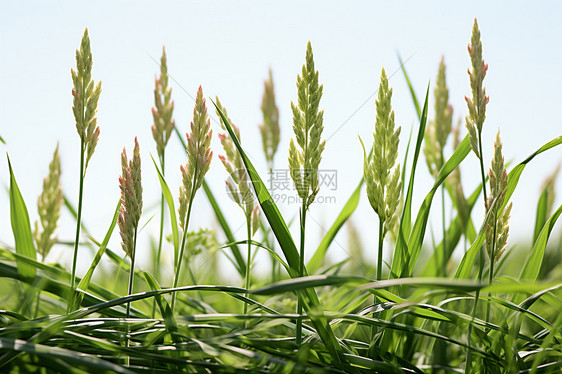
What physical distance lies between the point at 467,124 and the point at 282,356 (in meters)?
0.57

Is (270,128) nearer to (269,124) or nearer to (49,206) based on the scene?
(269,124)

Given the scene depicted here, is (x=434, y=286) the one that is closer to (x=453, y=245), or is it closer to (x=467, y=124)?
(x=467, y=124)

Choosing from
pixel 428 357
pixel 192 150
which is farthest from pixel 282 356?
pixel 428 357

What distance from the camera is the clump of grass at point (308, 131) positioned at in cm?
77

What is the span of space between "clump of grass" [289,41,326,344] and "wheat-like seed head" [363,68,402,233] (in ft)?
0.41

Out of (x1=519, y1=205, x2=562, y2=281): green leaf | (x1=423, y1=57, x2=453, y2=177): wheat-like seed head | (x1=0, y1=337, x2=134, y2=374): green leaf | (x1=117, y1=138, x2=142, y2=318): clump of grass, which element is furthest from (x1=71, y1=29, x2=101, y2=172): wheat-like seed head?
(x1=423, y1=57, x2=453, y2=177): wheat-like seed head

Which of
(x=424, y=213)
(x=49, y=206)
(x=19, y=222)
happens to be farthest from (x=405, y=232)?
(x=49, y=206)

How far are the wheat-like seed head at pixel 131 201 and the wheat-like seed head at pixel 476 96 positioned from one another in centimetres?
65

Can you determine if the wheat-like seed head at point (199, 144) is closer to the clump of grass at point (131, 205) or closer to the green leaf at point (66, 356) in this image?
the clump of grass at point (131, 205)

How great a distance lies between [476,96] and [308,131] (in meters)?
0.37

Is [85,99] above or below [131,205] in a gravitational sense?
above

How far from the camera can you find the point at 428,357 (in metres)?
1.09

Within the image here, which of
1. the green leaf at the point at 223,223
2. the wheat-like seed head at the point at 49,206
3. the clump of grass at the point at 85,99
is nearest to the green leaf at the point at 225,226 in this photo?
the green leaf at the point at 223,223

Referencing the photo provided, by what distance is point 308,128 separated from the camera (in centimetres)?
79
